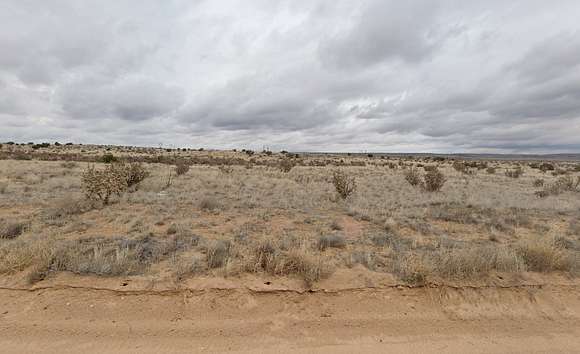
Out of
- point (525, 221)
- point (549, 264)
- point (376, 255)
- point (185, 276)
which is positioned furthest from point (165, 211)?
point (525, 221)

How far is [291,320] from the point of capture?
427cm

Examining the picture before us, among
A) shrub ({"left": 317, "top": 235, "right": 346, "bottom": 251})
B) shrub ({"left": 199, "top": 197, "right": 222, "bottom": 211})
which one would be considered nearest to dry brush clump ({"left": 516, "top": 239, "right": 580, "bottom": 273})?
shrub ({"left": 317, "top": 235, "right": 346, "bottom": 251})

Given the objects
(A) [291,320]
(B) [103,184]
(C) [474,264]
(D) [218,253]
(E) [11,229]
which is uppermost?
(B) [103,184]

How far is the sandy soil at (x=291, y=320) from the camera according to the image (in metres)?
3.78

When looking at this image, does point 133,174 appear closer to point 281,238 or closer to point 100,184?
point 100,184

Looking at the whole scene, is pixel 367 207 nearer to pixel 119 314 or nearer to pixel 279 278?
pixel 279 278

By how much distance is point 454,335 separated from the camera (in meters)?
4.11

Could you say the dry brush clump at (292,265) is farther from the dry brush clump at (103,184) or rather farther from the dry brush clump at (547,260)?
the dry brush clump at (103,184)

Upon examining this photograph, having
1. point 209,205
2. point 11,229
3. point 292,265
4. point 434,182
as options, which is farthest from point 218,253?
point 434,182

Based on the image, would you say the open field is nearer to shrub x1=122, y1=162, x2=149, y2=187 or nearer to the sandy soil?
the sandy soil

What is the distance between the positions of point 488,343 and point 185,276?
442 centimetres

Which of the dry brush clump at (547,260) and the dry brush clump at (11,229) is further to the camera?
the dry brush clump at (11,229)

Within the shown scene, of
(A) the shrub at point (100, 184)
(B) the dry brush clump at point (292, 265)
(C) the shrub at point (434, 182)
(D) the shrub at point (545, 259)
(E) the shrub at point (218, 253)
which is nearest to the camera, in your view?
(B) the dry brush clump at point (292, 265)

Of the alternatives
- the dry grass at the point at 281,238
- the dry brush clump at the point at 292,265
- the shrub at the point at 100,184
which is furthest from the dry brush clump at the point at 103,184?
the dry brush clump at the point at 292,265
